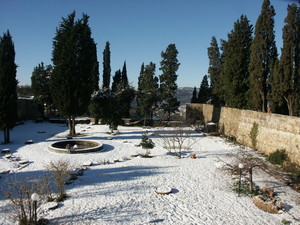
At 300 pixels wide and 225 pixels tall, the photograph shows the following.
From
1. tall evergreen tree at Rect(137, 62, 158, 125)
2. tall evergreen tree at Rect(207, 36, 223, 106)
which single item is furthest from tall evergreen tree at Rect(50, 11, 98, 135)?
→ tall evergreen tree at Rect(207, 36, 223, 106)

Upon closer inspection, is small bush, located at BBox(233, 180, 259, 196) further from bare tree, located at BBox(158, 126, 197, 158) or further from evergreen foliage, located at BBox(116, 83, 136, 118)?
evergreen foliage, located at BBox(116, 83, 136, 118)

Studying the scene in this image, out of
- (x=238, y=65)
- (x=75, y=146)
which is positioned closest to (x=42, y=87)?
(x=75, y=146)

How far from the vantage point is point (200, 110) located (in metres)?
31.5

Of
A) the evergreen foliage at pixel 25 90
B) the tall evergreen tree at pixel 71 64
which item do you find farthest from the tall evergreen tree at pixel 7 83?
the evergreen foliage at pixel 25 90

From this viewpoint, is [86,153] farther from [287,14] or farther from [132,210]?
[287,14]

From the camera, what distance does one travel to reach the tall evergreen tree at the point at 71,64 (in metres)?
19.8

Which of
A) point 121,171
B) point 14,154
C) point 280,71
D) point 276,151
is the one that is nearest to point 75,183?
point 121,171

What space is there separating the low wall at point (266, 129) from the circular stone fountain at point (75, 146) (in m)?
12.0

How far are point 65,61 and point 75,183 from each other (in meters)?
12.8

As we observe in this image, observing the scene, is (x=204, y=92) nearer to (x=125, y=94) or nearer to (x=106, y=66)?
(x=125, y=94)

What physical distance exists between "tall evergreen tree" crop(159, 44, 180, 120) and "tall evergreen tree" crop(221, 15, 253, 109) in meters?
10.3

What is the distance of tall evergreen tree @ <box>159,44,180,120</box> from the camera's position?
32969 mm

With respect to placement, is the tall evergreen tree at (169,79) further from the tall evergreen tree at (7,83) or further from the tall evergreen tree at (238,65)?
the tall evergreen tree at (7,83)

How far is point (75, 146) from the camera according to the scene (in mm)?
16406
